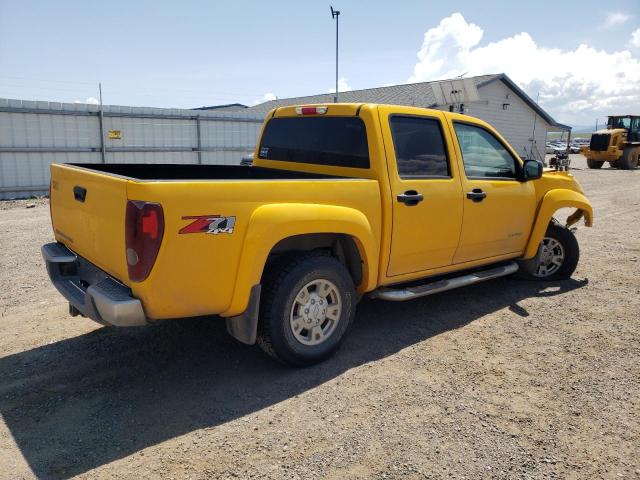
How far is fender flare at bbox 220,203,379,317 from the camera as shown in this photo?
3.26m

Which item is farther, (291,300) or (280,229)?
(291,300)

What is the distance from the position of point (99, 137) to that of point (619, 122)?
2775 cm

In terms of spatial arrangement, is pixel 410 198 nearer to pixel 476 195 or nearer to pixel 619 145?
pixel 476 195

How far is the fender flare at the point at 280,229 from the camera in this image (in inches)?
128

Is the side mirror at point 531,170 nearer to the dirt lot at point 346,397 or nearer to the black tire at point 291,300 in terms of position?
the dirt lot at point 346,397

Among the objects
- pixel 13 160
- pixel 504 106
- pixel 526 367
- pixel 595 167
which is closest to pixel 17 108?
pixel 13 160

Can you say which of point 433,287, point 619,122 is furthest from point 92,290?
point 619,122

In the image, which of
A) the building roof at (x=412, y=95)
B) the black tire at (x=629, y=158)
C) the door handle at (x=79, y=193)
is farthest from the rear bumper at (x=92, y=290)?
the black tire at (x=629, y=158)

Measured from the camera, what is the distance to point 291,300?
361cm

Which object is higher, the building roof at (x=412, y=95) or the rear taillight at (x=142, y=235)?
the building roof at (x=412, y=95)

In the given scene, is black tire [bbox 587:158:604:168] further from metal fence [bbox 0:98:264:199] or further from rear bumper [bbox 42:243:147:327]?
rear bumper [bbox 42:243:147:327]

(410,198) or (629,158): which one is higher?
(629,158)

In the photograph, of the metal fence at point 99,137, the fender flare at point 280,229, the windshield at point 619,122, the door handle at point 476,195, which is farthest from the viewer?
the windshield at point 619,122

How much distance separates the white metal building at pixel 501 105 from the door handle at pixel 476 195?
72.4 feet
